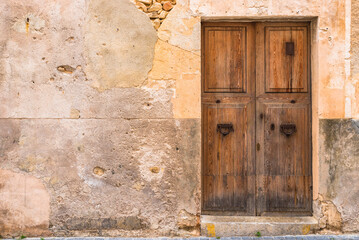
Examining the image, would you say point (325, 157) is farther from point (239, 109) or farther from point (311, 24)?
point (311, 24)

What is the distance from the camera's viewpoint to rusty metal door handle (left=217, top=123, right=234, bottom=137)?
3.83 metres

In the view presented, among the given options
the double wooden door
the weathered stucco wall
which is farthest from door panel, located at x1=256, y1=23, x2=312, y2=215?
the weathered stucco wall

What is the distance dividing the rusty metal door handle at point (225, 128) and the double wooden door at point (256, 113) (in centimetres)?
2

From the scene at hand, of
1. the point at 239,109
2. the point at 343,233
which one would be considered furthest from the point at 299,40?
the point at 343,233

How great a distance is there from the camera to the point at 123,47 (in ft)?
12.2

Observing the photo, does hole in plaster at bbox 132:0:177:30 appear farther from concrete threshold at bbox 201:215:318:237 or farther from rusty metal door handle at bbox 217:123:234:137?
concrete threshold at bbox 201:215:318:237

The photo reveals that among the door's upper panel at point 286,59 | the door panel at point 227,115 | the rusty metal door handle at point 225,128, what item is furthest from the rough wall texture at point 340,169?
the rusty metal door handle at point 225,128

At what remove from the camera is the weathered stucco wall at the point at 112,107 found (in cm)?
368

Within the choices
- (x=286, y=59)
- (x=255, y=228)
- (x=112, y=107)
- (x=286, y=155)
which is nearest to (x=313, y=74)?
(x=286, y=59)

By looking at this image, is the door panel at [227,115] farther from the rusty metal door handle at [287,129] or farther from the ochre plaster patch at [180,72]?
the rusty metal door handle at [287,129]

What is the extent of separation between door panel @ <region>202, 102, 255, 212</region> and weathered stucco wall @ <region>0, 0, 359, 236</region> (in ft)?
0.76

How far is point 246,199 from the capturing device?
153 inches

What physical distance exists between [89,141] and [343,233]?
9.41ft

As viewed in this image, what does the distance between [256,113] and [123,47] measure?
1632mm
